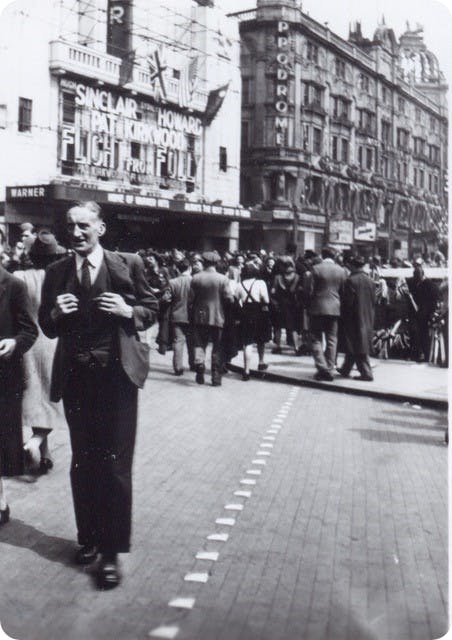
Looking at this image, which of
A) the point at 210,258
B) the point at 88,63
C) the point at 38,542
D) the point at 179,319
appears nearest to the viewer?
the point at 38,542

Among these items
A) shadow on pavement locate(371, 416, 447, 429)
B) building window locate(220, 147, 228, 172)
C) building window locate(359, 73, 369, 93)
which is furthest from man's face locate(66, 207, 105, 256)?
building window locate(220, 147, 228, 172)

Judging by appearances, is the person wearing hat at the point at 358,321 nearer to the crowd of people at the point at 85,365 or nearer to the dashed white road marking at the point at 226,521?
the crowd of people at the point at 85,365

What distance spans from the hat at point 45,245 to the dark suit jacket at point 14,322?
1059mm

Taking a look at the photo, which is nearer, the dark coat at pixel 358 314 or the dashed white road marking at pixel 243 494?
the dashed white road marking at pixel 243 494

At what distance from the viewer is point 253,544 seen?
4.47 m

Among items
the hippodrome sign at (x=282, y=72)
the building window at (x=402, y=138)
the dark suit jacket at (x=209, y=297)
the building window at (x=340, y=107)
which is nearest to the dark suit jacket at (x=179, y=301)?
the dark suit jacket at (x=209, y=297)

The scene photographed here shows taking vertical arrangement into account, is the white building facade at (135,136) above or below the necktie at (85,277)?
above

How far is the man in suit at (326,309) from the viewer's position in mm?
11062

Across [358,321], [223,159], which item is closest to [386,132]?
[358,321]

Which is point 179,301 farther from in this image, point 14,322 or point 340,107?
point 14,322

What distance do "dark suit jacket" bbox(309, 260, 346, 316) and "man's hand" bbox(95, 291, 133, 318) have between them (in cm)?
744

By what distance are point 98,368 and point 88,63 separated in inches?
680

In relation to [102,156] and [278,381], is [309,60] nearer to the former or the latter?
[278,381]

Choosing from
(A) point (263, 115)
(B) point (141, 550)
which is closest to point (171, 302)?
(A) point (263, 115)
